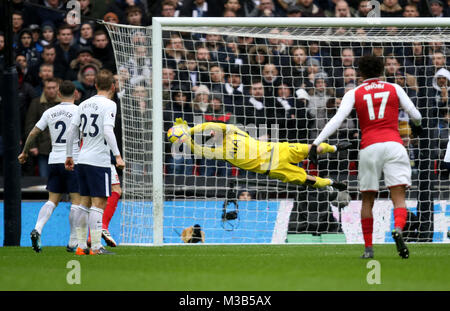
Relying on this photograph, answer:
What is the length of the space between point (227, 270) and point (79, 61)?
25.7ft

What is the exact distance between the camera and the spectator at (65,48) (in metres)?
14.1

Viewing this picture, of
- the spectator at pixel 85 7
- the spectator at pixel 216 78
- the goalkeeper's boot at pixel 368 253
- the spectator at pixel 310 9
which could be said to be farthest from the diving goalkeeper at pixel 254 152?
the spectator at pixel 85 7

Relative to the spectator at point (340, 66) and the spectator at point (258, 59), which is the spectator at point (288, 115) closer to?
the spectator at point (258, 59)

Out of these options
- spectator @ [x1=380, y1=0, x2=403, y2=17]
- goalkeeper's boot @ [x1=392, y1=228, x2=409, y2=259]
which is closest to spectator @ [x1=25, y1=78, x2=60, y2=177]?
spectator @ [x1=380, y1=0, x2=403, y2=17]

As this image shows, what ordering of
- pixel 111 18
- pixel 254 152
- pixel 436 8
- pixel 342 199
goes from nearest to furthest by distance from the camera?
1. pixel 254 152
2. pixel 342 199
3. pixel 111 18
4. pixel 436 8

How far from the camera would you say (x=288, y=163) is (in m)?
11.8

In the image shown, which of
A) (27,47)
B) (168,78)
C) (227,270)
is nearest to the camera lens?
(227,270)

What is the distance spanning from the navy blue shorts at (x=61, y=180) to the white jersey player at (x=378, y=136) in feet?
10.7

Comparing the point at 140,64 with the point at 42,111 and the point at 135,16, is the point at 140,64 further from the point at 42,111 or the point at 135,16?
the point at 135,16

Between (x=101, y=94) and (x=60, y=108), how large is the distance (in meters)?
1.20


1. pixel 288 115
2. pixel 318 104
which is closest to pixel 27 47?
pixel 288 115

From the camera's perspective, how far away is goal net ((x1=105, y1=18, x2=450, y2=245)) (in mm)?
11508

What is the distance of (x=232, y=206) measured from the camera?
486 inches
